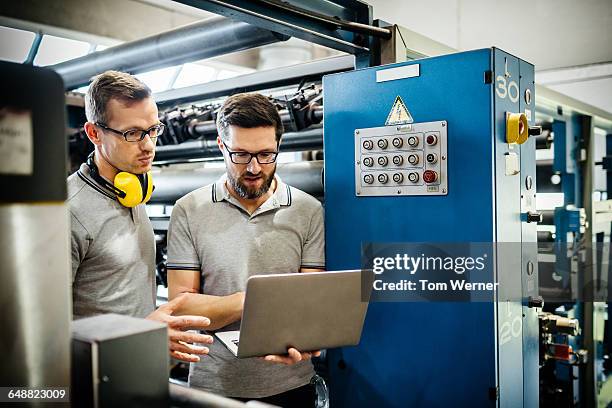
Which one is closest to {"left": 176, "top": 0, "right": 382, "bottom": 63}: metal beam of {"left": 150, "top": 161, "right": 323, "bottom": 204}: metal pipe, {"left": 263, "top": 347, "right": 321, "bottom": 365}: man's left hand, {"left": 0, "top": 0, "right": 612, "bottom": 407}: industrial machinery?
{"left": 0, "top": 0, "right": 612, "bottom": 407}: industrial machinery

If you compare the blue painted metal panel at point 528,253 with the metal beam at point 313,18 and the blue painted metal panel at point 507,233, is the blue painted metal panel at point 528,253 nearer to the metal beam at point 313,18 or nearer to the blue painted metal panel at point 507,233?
the blue painted metal panel at point 507,233

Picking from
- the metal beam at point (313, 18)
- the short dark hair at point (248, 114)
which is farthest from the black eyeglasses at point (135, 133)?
Answer: the metal beam at point (313, 18)

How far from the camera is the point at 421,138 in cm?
178

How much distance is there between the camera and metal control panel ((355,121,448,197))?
1760 mm

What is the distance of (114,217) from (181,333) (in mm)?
430

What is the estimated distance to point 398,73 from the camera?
1844mm

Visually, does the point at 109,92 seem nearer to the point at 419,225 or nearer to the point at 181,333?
the point at 181,333

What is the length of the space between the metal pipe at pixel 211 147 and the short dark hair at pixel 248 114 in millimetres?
834

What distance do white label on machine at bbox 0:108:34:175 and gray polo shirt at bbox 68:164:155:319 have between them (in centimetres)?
99

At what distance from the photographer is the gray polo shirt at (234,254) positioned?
183cm

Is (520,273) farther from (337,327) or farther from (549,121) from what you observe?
(549,121)

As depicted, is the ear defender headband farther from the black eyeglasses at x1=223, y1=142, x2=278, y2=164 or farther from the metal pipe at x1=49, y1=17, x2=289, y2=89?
the metal pipe at x1=49, y1=17, x2=289, y2=89

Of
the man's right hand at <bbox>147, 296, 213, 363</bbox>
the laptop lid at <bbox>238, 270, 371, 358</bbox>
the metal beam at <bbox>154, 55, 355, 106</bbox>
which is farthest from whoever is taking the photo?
the metal beam at <bbox>154, 55, 355, 106</bbox>

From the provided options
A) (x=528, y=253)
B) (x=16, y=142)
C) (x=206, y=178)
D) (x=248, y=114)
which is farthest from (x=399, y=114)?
(x=206, y=178)
